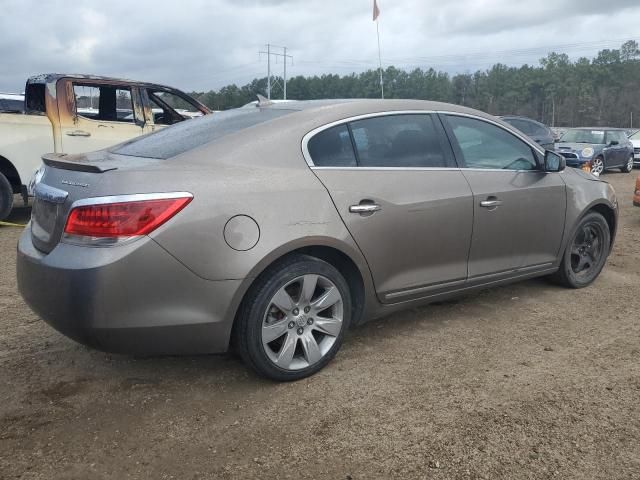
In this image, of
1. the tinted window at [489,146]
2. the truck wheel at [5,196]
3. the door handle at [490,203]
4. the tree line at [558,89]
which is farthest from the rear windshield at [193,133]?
the tree line at [558,89]

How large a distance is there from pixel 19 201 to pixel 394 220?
8.43m

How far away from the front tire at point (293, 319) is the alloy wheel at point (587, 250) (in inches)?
95.4

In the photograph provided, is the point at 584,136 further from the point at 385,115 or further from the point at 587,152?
the point at 385,115

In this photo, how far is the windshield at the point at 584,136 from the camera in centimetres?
1653

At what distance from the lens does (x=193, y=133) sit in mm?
3416

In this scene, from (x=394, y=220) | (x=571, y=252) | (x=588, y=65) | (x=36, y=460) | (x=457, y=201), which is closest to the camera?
(x=36, y=460)

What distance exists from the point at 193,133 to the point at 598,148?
15.2 metres

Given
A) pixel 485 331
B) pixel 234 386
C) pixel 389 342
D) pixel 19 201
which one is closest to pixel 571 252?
pixel 485 331

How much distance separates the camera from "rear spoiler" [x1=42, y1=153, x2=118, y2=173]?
275 centimetres

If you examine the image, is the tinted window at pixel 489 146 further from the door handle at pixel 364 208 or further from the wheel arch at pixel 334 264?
the wheel arch at pixel 334 264

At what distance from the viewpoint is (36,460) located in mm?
2438

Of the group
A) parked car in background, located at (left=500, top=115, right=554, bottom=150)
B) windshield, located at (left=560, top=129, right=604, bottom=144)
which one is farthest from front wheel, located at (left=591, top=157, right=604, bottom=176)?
parked car in background, located at (left=500, top=115, right=554, bottom=150)

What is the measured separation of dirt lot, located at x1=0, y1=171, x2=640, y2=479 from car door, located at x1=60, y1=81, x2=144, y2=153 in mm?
3910

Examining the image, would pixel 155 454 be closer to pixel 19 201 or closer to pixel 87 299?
pixel 87 299
